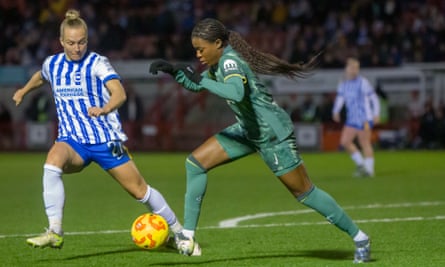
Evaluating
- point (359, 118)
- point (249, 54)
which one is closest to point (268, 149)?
point (249, 54)

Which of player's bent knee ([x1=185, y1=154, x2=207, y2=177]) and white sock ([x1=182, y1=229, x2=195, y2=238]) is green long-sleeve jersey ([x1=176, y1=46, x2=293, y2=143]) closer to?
player's bent knee ([x1=185, y1=154, x2=207, y2=177])

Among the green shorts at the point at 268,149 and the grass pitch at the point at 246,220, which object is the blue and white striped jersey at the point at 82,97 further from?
the grass pitch at the point at 246,220

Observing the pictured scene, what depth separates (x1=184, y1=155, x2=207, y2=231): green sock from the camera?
824cm

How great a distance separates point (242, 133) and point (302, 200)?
80cm

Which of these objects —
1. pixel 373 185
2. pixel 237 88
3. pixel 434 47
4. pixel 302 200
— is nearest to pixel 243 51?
pixel 237 88

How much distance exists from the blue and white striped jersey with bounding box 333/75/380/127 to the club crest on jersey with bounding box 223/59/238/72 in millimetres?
10631

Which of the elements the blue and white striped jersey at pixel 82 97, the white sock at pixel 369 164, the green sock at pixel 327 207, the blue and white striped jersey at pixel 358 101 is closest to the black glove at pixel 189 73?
the blue and white striped jersey at pixel 82 97

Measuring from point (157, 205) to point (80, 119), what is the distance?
1051 mm

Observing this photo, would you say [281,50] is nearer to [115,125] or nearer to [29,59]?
[29,59]

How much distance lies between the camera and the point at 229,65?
761 cm

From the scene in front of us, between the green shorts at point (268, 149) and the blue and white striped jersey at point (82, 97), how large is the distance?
3.02ft

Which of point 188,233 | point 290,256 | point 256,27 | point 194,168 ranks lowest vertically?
point 256,27

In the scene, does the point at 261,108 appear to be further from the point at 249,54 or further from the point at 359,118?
the point at 359,118

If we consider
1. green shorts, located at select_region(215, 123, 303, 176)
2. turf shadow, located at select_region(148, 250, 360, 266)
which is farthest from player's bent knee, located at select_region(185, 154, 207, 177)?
turf shadow, located at select_region(148, 250, 360, 266)
